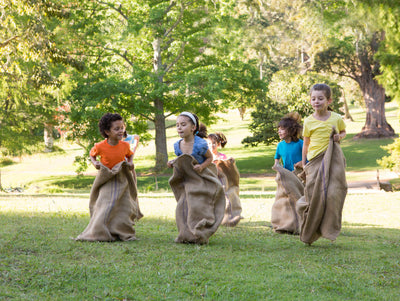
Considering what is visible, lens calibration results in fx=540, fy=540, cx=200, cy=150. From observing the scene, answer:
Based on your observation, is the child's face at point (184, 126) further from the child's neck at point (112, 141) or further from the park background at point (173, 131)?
the park background at point (173, 131)

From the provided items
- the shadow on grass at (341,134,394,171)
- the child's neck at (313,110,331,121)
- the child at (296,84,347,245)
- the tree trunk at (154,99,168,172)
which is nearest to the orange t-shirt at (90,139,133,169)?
the child at (296,84,347,245)

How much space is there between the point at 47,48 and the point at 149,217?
21.4 ft

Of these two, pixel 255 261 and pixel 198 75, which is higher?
pixel 198 75

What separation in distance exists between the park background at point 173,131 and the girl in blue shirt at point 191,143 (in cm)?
124

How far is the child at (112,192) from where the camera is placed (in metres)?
7.25

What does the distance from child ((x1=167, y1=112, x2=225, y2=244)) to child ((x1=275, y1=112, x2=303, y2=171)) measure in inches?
66.8

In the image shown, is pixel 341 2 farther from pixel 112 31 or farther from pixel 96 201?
pixel 96 201

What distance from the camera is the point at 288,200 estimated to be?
28.3 ft

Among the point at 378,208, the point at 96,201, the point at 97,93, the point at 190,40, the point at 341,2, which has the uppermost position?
the point at 341,2

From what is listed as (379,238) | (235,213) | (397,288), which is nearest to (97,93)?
(235,213)

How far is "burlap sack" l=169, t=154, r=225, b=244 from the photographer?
7164 mm

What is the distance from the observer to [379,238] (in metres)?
8.05

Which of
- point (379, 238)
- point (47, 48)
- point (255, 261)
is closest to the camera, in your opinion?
point (255, 261)

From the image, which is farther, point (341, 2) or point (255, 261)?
→ point (341, 2)
